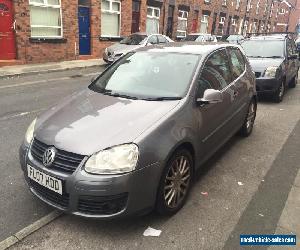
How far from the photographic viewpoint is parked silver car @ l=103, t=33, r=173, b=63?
1534 cm

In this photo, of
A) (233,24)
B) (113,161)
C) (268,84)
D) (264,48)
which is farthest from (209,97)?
(233,24)

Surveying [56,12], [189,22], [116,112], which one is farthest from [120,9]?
[116,112]

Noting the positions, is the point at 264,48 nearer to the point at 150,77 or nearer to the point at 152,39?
the point at 150,77

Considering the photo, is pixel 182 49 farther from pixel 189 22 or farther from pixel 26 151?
pixel 189 22

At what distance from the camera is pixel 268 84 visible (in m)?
8.91

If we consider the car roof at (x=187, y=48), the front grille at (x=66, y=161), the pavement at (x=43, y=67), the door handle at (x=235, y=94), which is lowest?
the pavement at (x=43, y=67)

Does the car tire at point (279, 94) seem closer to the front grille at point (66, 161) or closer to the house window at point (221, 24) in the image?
the front grille at point (66, 161)

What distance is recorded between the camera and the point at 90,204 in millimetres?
3158

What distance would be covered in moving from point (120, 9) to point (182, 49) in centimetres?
1591

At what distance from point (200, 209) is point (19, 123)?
4270 millimetres

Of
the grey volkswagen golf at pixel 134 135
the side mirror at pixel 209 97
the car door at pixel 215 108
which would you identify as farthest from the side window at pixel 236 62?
the side mirror at pixel 209 97

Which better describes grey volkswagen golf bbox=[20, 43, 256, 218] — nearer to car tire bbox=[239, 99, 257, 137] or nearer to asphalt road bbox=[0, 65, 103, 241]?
asphalt road bbox=[0, 65, 103, 241]

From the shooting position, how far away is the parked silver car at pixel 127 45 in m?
15.3

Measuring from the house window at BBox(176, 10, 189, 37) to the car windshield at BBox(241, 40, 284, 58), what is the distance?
54.3 ft
